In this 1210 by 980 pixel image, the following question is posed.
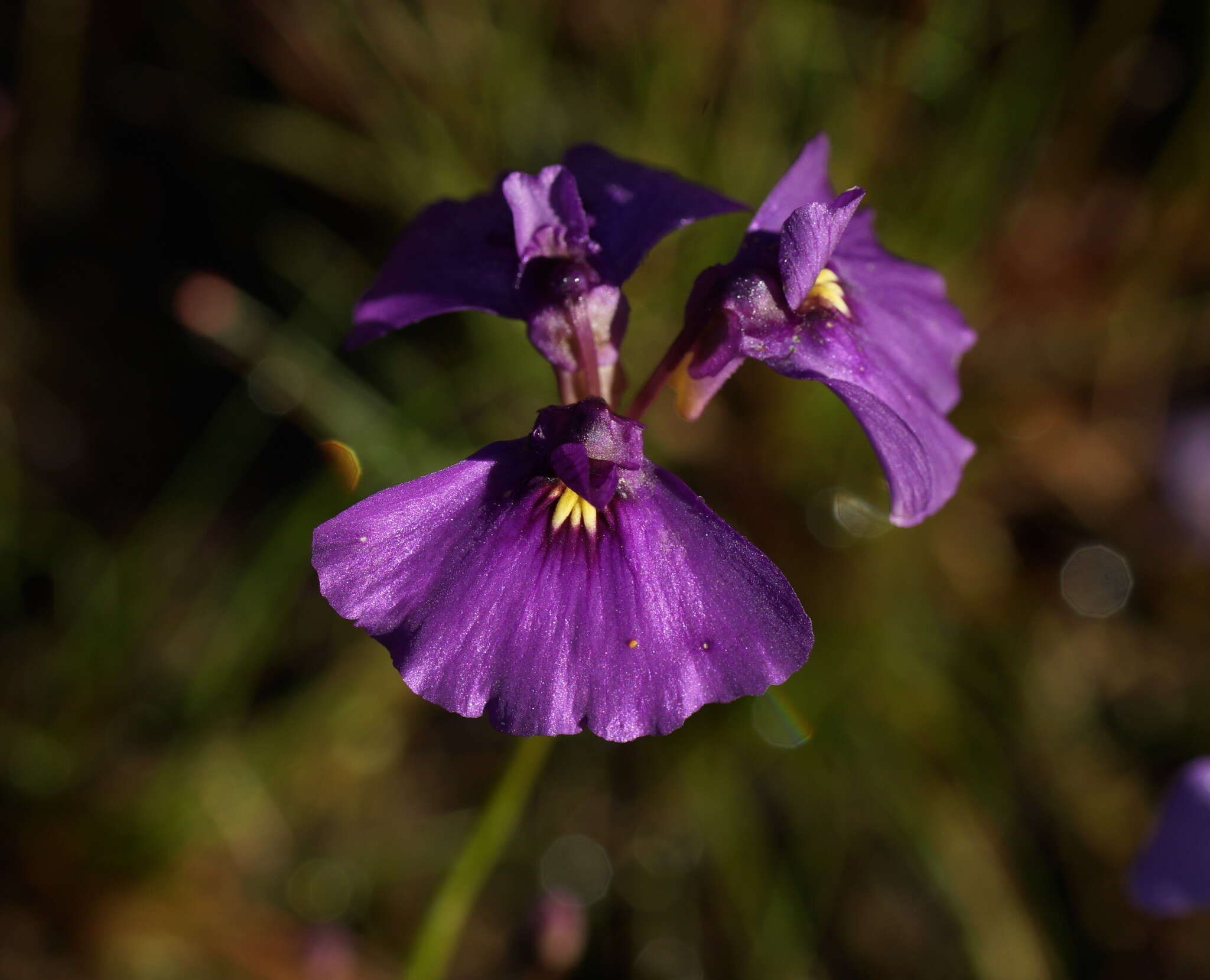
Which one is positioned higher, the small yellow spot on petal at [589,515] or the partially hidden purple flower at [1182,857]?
the small yellow spot on petal at [589,515]

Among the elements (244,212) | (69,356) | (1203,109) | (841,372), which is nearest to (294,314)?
(244,212)

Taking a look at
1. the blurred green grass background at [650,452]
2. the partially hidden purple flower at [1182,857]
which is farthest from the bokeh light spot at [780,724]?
the partially hidden purple flower at [1182,857]

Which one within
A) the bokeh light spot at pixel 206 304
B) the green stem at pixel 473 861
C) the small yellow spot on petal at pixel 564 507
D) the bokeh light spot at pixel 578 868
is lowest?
the bokeh light spot at pixel 578 868

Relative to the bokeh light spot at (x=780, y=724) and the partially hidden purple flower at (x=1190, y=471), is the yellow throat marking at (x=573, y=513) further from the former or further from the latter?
the partially hidden purple flower at (x=1190, y=471)

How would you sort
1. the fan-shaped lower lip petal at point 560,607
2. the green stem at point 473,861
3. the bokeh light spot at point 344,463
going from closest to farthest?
the fan-shaped lower lip petal at point 560,607
the green stem at point 473,861
the bokeh light spot at point 344,463

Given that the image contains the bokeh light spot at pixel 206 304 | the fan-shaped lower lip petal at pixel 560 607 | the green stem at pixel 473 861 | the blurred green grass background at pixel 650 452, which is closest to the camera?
the fan-shaped lower lip petal at pixel 560 607

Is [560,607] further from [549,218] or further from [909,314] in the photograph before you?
[909,314]

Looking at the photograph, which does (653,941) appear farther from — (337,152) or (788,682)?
(337,152)
